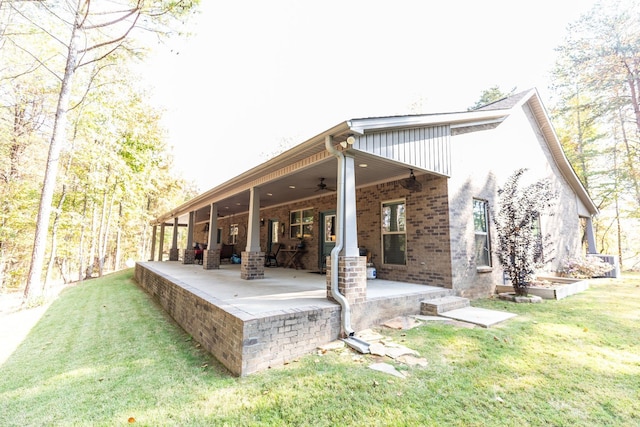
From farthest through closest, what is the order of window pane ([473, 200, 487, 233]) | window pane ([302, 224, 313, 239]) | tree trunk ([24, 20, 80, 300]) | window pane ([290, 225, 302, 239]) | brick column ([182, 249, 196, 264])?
brick column ([182, 249, 196, 264]), window pane ([290, 225, 302, 239]), window pane ([302, 224, 313, 239]), tree trunk ([24, 20, 80, 300]), window pane ([473, 200, 487, 233])

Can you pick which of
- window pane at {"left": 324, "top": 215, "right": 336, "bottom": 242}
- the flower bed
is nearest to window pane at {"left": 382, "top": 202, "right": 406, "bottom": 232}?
window pane at {"left": 324, "top": 215, "right": 336, "bottom": 242}

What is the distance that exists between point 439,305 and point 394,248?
2.18 metres

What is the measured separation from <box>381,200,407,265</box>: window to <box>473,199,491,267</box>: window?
1691 mm

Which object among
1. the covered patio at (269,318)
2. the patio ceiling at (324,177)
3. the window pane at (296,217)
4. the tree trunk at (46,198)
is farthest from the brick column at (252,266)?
the tree trunk at (46,198)

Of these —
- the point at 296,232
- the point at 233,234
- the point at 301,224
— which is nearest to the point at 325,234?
the point at 301,224

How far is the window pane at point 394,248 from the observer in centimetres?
672

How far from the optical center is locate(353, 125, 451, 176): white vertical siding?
178 inches

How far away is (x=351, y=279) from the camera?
158 inches

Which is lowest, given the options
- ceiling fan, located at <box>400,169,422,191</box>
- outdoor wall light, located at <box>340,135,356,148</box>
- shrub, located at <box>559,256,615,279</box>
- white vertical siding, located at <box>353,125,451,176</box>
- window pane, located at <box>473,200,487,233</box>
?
shrub, located at <box>559,256,615,279</box>

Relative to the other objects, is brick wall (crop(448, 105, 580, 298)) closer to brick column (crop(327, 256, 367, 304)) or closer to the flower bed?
the flower bed

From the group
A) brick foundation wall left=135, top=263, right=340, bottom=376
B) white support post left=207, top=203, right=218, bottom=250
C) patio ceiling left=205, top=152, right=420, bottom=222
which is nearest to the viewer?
brick foundation wall left=135, top=263, right=340, bottom=376

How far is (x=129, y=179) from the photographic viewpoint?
552 inches

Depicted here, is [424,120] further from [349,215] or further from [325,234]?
[325,234]

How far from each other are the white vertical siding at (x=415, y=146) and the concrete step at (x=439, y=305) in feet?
8.29
